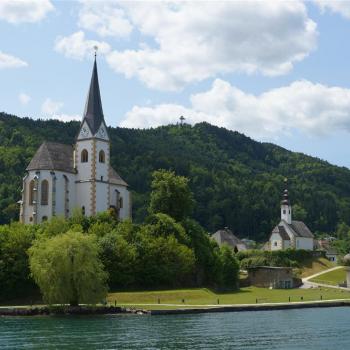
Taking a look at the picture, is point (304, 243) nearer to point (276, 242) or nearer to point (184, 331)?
point (276, 242)

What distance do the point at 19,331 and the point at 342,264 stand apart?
82438 millimetres

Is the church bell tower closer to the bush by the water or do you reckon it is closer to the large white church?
the large white church

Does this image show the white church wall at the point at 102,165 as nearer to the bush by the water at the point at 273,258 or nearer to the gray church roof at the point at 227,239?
the bush by the water at the point at 273,258

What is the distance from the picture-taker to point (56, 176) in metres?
100

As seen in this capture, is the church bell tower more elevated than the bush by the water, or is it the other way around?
the church bell tower

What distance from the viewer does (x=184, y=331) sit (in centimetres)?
5434

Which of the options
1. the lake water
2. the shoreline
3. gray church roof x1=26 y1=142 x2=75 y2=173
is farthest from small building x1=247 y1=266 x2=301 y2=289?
the lake water

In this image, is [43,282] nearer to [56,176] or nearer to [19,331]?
[19,331]

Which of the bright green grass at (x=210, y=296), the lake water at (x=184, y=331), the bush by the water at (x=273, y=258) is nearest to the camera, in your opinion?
the lake water at (x=184, y=331)

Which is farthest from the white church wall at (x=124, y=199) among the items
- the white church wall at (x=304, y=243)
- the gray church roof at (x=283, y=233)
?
the white church wall at (x=304, y=243)

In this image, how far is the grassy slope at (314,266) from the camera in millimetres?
124438

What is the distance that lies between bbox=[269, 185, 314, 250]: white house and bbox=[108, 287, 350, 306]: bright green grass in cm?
4409

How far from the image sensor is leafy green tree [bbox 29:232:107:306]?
70438 millimetres

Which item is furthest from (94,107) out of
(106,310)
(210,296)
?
(106,310)
